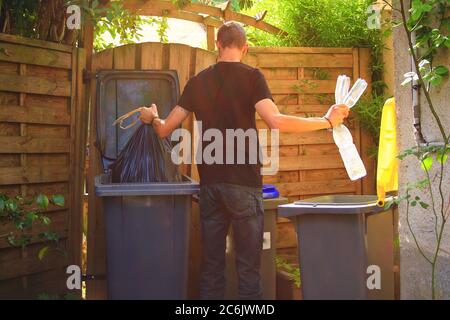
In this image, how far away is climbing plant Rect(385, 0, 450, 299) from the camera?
11.1ft

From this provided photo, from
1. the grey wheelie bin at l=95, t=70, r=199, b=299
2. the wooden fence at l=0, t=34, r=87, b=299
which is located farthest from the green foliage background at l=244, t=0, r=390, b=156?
the grey wheelie bin at l=95, t=70, r=199, b=299

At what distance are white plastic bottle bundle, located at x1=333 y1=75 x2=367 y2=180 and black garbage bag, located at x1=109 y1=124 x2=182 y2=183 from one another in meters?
1.30

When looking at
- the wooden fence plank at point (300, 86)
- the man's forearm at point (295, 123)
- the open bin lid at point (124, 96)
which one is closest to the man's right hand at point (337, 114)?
the man's forearm at point (295, 123)

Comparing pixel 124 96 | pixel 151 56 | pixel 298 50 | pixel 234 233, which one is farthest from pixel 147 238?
pixel 298 50

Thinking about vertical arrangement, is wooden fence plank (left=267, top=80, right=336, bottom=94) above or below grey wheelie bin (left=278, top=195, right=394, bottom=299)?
above

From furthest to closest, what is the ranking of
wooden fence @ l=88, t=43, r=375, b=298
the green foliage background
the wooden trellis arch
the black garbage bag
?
the green foliage background
wooden fence @ l=88, t=43, r=375, b=298
the wooden trellis arch
the black garbage bag

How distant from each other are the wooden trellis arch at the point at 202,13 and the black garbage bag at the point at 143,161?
1.76m

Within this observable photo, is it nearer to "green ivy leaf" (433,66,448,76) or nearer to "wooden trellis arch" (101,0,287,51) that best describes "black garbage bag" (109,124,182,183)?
→ "wooden trellis arch" (101,0,287,51)

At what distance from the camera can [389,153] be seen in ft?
13.4

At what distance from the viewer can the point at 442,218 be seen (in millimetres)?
3502

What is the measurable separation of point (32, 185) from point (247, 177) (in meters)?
2.12

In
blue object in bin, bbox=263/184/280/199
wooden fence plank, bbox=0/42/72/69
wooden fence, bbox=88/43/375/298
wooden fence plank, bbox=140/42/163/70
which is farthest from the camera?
wooden fence, bbox=88/43/375/298

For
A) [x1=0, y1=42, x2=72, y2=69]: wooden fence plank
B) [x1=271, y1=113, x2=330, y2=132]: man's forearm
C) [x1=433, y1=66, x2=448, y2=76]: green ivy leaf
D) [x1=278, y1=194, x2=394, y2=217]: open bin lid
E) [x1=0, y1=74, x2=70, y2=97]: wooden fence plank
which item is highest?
[x1=0, y1=42, x2=72, y2=69]: wooden fence plank

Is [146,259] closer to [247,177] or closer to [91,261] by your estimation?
[247,177]
